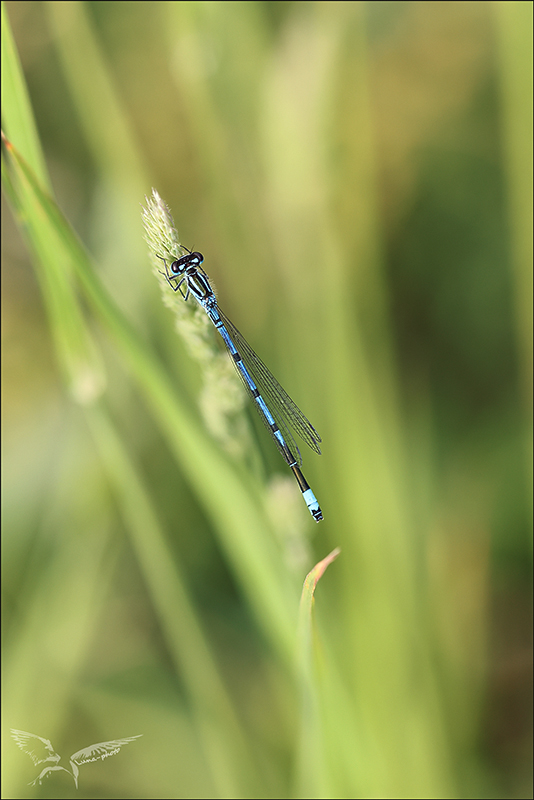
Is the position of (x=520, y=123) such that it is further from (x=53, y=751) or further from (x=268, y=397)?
(x=53, y=751)

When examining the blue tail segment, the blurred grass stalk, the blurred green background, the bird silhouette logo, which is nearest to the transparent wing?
the blue tail segment

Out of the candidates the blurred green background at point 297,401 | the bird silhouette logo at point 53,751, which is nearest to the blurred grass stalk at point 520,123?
the blurred green background at point 297,401

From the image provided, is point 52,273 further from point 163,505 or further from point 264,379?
point 163,505

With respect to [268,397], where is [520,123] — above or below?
→ above

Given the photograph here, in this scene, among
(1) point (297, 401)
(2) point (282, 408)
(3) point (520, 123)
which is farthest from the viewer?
(1) point (297, 401)

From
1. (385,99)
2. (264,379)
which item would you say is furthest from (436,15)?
(264,379)

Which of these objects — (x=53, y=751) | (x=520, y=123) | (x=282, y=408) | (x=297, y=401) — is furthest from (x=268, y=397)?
(x=53, y=751)

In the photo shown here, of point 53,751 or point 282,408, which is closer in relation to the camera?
point 282,408
